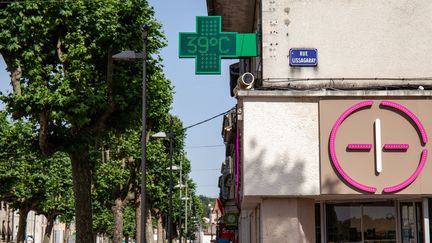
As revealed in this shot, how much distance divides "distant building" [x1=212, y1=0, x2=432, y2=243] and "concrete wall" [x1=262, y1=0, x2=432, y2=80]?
0.02 metres

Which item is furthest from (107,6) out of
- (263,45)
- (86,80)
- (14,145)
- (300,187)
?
(14,145)

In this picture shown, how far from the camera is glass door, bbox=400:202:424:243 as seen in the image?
50.8 ft

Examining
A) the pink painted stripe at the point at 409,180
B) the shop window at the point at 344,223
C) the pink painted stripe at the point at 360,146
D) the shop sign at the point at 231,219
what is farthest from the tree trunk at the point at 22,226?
the pink painted stripe at the point at 409,180

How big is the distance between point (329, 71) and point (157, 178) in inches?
1541

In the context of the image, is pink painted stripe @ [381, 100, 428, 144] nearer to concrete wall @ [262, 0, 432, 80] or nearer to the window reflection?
concrete wall @ [262, 0, 432, 80]

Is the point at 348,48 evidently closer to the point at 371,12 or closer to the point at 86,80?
the point at 371,12

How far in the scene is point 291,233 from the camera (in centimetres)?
1494

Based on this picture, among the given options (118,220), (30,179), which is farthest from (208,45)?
(30,179)

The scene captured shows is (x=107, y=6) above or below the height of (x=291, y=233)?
above

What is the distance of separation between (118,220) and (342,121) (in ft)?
102

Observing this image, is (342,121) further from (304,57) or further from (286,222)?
(286,222)

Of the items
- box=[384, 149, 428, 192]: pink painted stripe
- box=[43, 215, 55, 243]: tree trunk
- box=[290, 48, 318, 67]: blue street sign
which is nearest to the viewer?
box=[384, 149, 428, 192]: pink painted stripe

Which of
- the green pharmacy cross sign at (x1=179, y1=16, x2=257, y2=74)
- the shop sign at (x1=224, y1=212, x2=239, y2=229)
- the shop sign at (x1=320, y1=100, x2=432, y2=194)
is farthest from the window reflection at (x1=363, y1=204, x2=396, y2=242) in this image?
the shop sign at (x1=224, y1=212, x2=239, y2=229)

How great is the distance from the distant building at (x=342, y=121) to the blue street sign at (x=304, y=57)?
2 centimetres
